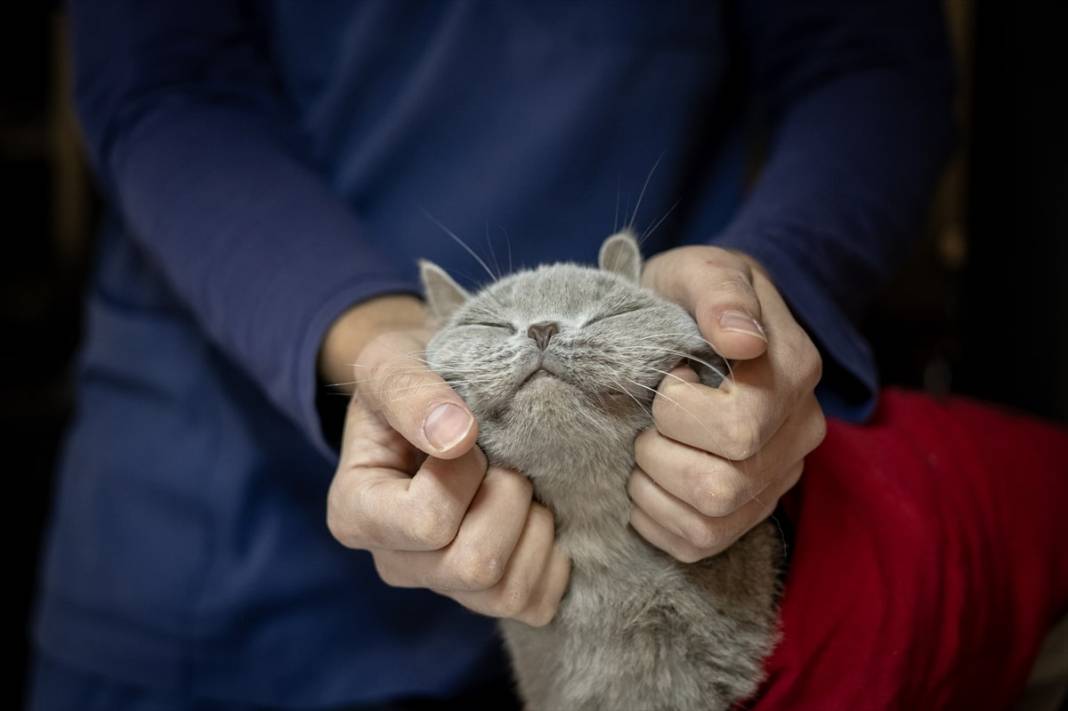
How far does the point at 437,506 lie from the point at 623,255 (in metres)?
0.33

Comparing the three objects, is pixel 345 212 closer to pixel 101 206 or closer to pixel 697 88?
pixel 697 88

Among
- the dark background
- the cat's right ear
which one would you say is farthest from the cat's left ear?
the dark background

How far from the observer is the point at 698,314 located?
0.68 metres

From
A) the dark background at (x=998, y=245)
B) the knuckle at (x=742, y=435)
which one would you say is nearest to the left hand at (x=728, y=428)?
the knuckle at (x=742, y=435)

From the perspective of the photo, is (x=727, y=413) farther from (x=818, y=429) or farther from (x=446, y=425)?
(x=446, y=425)

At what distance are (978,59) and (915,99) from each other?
1.25 ft

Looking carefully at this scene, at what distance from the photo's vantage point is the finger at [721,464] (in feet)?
2.17

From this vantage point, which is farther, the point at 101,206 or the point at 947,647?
the point at 101,206

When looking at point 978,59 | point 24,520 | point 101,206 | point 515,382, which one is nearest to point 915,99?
point 978,59

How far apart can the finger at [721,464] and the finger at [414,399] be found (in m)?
0.15

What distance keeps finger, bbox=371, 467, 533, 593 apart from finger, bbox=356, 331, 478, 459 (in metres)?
0.07

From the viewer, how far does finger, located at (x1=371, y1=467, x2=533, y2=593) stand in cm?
67

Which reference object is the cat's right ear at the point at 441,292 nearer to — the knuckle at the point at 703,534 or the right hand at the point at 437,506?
the right hand at the point at 437,506

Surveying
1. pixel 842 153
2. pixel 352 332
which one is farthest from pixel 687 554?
pixel 842 153
